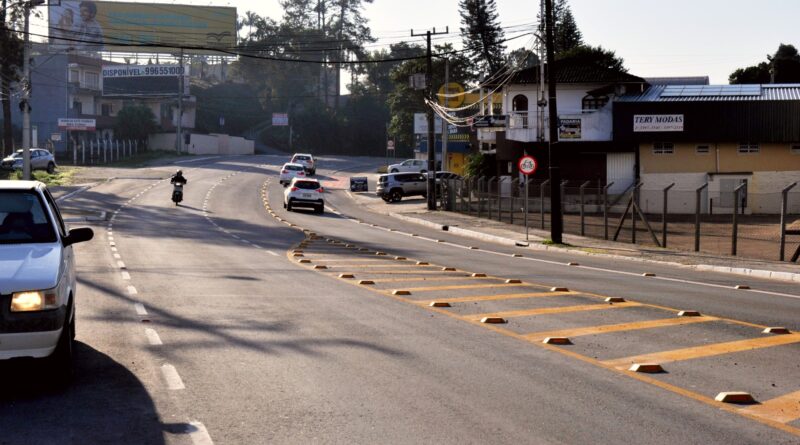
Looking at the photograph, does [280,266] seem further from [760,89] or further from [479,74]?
[479,74]

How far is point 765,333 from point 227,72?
151 metres

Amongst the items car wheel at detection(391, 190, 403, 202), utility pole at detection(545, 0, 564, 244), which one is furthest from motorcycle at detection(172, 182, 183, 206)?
utility pole at detection(545, 0, 564, 244)

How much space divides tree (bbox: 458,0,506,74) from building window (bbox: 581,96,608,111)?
4299 centimetres

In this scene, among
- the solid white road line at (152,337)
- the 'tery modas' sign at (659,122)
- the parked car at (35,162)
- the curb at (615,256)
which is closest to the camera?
the solid white road line at (152,337)

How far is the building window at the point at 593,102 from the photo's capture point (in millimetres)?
59031

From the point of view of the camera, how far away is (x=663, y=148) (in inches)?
2172

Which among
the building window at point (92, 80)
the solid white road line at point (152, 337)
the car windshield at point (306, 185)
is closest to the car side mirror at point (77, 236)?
the solid white road line at point (152, 337)

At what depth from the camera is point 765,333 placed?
38.9 ft

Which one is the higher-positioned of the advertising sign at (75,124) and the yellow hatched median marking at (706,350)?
the advertising sign at (75,124)

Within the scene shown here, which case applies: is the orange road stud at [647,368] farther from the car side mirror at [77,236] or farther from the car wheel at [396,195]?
the car wheel at [396,195]

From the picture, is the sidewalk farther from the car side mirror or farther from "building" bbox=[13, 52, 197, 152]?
"building" bbox=[13, 52, 197, 152]

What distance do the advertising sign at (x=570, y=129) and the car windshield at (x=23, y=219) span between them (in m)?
46.8

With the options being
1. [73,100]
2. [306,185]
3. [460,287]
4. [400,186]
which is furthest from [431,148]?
[73,100]

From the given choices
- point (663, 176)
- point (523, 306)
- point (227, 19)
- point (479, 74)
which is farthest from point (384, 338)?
point (227, 19)
